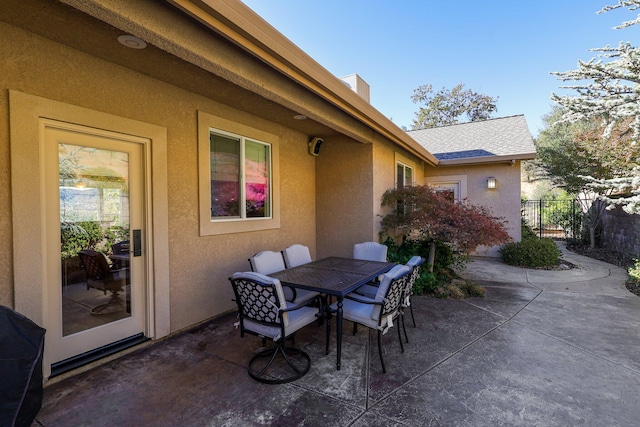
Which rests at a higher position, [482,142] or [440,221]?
[482,142]

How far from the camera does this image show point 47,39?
107 inches

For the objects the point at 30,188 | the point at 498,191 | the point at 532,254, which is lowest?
the point at 532,254

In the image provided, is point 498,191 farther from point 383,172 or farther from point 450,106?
point 450,106

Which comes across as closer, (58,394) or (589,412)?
(589,412)

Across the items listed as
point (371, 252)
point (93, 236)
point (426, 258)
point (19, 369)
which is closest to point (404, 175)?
point (426, 258)

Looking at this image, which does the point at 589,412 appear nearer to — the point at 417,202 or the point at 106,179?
the point at 417,202

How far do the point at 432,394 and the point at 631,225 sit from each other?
9.39 m

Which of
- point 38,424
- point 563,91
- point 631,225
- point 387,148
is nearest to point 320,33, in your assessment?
point 387,148

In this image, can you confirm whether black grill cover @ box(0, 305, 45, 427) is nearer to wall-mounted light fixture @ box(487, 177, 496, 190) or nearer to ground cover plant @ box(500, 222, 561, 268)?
ground cover plant @ box(500, 222, 561, 268)

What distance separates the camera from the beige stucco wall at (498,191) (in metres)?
8.88

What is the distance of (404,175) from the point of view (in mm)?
8062

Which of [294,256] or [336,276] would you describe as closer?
[336,276]

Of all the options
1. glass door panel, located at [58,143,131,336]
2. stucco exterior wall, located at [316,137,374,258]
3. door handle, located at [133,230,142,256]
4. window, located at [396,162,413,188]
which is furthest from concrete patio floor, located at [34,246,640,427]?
window, located at [396,162,413,188]

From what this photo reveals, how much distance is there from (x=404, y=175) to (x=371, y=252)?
155 inches
